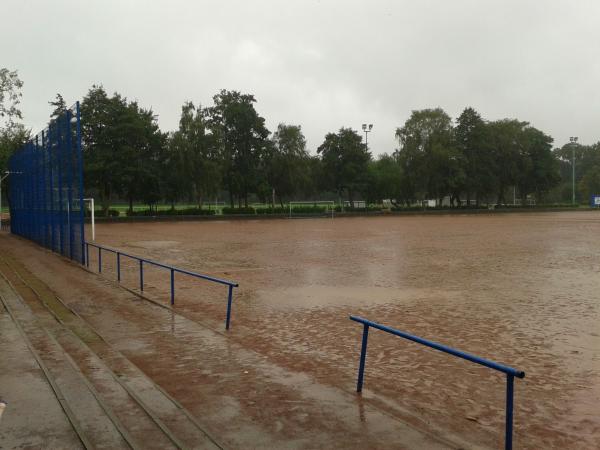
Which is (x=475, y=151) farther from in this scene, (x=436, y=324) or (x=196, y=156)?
(x=436, y=324)

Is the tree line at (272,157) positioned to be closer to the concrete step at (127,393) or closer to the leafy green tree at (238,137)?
the leafy green tree at (238,137)

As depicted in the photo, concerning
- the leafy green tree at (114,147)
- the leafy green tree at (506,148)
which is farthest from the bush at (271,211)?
the leafy green tree at (506,148)

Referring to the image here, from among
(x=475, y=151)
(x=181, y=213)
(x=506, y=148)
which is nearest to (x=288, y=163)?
(x=181, y=213)

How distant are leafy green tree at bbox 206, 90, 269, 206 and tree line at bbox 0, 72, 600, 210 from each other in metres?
0.13

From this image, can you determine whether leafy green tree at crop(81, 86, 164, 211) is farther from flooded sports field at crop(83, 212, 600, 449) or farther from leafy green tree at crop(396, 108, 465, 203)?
flooded sports field at crop(83, 212, 600, 449)

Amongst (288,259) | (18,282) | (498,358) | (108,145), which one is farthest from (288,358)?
(108,145)

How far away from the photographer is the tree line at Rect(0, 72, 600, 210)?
198 ft

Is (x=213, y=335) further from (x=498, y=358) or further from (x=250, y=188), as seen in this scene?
(x=250, y=188)

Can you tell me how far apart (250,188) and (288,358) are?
211 ft

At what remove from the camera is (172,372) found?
6879mm

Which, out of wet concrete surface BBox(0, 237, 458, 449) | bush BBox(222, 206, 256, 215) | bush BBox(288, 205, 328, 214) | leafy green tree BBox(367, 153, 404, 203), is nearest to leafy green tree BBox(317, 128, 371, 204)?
leafy green tree BBox(367, 153, 404, 203)

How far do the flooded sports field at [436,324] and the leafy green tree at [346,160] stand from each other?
196 feet

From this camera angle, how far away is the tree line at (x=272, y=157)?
60375mm

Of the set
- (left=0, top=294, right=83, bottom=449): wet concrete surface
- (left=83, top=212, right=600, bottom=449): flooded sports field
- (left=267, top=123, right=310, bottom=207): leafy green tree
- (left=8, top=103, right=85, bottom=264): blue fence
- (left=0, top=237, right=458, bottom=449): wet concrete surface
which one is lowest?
(left=83, top=212, right=600, bottom=449): flooded sports field
